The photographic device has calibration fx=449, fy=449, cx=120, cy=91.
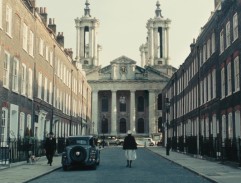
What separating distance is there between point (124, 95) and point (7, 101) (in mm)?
71588

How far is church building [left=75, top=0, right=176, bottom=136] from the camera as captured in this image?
300ft

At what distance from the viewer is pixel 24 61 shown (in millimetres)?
29016

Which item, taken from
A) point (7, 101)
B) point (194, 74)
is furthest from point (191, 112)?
point (7, 101)

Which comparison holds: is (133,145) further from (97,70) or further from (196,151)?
(97,70)

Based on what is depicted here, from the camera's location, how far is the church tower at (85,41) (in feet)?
311

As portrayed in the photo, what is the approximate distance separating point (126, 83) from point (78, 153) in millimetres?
72593

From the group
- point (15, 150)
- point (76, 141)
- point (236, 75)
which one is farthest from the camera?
point (236, 75)

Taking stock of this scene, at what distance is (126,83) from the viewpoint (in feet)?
304

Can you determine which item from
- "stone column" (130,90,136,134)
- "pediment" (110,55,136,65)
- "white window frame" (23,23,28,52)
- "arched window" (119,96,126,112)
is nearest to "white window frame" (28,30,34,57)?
"white window frame" (23,23,28,52)

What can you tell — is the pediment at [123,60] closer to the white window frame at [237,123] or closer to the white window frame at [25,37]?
the white window frame at [25,37]

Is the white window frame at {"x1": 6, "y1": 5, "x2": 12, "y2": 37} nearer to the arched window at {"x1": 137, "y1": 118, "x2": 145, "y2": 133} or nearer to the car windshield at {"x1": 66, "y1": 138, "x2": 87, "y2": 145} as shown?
the car windshield at {"x1": 66, "y1": 138, "x2": 87, "y2": 145}

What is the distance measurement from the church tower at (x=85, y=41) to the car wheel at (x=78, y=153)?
2934 inches

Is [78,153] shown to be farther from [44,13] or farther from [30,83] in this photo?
[44,13]

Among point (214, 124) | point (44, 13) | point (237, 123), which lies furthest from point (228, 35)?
point (44, 13)
